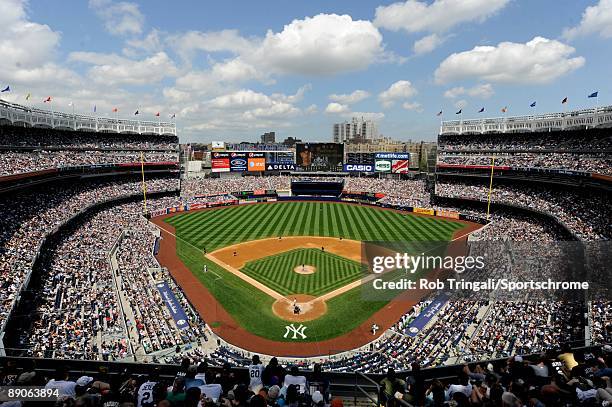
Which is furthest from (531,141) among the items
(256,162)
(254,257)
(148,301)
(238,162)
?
(148,301)

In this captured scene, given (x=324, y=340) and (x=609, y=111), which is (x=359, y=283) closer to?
(x=324, y=340)

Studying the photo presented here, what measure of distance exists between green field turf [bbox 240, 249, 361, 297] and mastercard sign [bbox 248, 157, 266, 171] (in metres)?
43.8

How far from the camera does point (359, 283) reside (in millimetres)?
29938

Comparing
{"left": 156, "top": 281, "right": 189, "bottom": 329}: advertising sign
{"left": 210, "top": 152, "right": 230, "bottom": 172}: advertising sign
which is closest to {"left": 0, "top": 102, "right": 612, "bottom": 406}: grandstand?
{"left": 156, "top": 281, "right": 189, "bottom": 329}: advertising sign

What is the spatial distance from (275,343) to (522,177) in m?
46.0

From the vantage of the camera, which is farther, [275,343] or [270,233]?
[270,233]

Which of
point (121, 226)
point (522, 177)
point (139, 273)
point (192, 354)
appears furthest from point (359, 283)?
point (522, 177)

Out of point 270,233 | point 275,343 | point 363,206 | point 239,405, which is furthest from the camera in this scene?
point 363,206

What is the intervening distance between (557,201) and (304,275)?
3333 cm

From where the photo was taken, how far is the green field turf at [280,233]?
23.6 m

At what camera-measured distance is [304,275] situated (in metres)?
31.5

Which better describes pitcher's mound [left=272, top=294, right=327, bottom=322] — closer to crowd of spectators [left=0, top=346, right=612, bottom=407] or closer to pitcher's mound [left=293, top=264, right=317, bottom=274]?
pitcher's mound [left=293, top=264, right=317, bottom=274]

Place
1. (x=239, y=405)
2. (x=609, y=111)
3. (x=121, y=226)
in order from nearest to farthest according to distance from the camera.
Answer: (x=239, y=405), (x=609, y=111), (x=121, y=226)

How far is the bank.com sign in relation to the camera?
7656 cm
